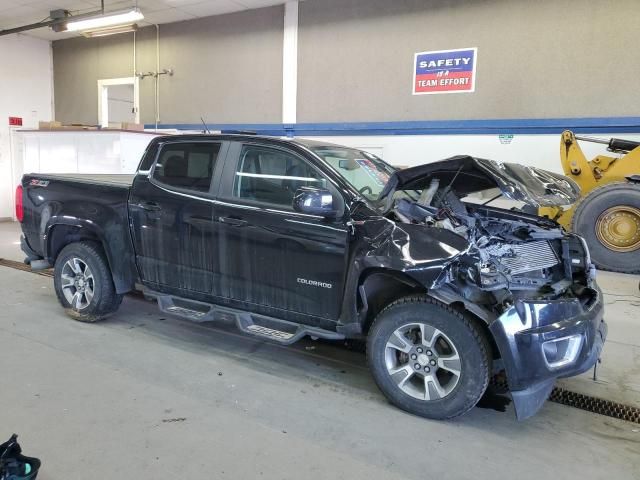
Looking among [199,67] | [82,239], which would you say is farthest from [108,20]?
[82,239]

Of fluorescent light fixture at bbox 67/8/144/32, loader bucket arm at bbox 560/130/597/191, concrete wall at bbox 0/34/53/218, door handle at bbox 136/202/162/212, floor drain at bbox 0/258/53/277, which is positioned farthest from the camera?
concrete wall at bbox 0/34/53/218

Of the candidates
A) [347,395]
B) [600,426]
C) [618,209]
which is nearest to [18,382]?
[347,395]

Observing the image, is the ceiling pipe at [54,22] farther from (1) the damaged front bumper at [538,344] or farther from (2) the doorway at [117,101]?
(1) the damaged front bumper at [538,344]

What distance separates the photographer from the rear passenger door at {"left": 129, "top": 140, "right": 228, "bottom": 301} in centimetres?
358

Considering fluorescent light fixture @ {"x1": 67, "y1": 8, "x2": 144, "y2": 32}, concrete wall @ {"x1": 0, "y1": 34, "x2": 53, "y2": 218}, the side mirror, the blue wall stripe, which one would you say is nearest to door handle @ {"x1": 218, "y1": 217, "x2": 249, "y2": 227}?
the side mirror

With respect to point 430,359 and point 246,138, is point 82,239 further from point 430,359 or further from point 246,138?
point 430,359

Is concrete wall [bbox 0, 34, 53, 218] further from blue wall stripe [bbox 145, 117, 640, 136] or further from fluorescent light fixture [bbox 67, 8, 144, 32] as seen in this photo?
blue wall stripe [bbox 145, 117, 640, 136]

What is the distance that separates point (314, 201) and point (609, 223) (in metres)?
5.25

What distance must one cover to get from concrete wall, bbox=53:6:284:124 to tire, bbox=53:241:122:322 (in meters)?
6.16

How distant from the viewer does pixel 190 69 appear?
1060 cm

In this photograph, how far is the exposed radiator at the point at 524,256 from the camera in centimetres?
295

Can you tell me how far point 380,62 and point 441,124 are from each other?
1.64 metres

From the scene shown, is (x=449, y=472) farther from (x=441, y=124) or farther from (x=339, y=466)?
(x=441, y=124)

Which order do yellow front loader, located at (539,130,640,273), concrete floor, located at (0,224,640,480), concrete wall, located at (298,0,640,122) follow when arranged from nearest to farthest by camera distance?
1. concrete floor, located at (0,224,640,480)
2. yellow front loader, located at (539,130,640,273)
3. concrete wall, located at (298,0,640,122)
